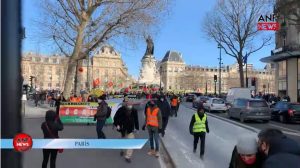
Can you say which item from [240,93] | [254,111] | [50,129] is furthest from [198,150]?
[240,93]

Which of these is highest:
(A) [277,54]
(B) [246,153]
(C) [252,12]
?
(C) [252,12]

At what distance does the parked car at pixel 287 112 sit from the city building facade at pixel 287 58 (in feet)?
74.2

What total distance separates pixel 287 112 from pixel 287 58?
2891 centimetres

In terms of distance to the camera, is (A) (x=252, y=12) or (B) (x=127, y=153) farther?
(A) (x=252, y=12)

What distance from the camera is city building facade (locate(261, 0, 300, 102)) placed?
52844 millimetres

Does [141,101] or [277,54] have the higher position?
[277,54]

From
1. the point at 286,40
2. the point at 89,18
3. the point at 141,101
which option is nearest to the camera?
the point at 89,18

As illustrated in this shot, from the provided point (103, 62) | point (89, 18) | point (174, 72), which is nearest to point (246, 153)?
point (89, 18)

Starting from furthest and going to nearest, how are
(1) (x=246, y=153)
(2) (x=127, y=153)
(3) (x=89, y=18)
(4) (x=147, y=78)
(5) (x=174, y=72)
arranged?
(5) (x=174, y=72) < (4) (x=147, y=78) < (3) (x=89, y=18) < (2) (x=127, y=153) < (1) (x=246, y=153)

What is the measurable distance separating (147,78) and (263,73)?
11227cm

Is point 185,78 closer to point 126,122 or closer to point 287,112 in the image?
point 287,112

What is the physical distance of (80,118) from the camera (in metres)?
24.5

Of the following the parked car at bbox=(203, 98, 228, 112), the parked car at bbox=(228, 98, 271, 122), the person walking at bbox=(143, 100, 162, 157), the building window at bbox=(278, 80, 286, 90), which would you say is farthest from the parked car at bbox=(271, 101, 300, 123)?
the building window at bbox=(278, 80, 286, 90)

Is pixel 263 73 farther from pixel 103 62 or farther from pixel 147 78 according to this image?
pixel 147 78
